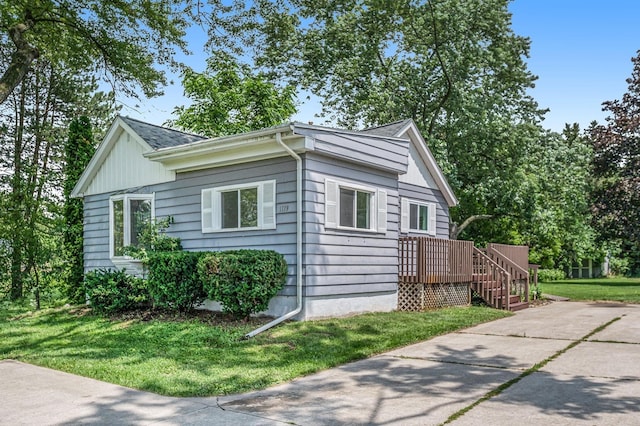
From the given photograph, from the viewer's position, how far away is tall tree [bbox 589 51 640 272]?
17.5m

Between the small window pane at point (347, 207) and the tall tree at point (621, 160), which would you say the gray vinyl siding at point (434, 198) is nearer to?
the small window pane at point (347, 207)

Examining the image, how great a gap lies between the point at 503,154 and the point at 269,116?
10.5 meters

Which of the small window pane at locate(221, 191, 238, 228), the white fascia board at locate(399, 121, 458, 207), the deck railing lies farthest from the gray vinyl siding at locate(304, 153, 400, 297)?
the white fascia board at locate(399, 121, 458, 207)

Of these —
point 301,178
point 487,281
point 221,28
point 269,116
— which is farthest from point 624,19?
point 269,116

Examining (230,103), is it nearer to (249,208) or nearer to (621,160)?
(249,208)

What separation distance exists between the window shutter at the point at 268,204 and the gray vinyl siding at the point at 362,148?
3.83 ft

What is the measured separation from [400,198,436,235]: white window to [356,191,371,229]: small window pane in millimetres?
2080

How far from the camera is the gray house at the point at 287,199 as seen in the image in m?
9.67

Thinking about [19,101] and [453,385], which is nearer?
[453,385]

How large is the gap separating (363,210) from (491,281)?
430 centimetres

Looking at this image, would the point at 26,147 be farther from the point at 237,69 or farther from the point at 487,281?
the point at 487,281

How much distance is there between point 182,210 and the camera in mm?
11680

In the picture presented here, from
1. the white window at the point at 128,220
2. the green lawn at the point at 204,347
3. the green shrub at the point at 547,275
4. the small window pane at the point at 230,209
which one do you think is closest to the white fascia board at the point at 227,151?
the small window pane at the point at 230,209

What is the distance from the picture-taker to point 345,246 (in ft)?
34.2
